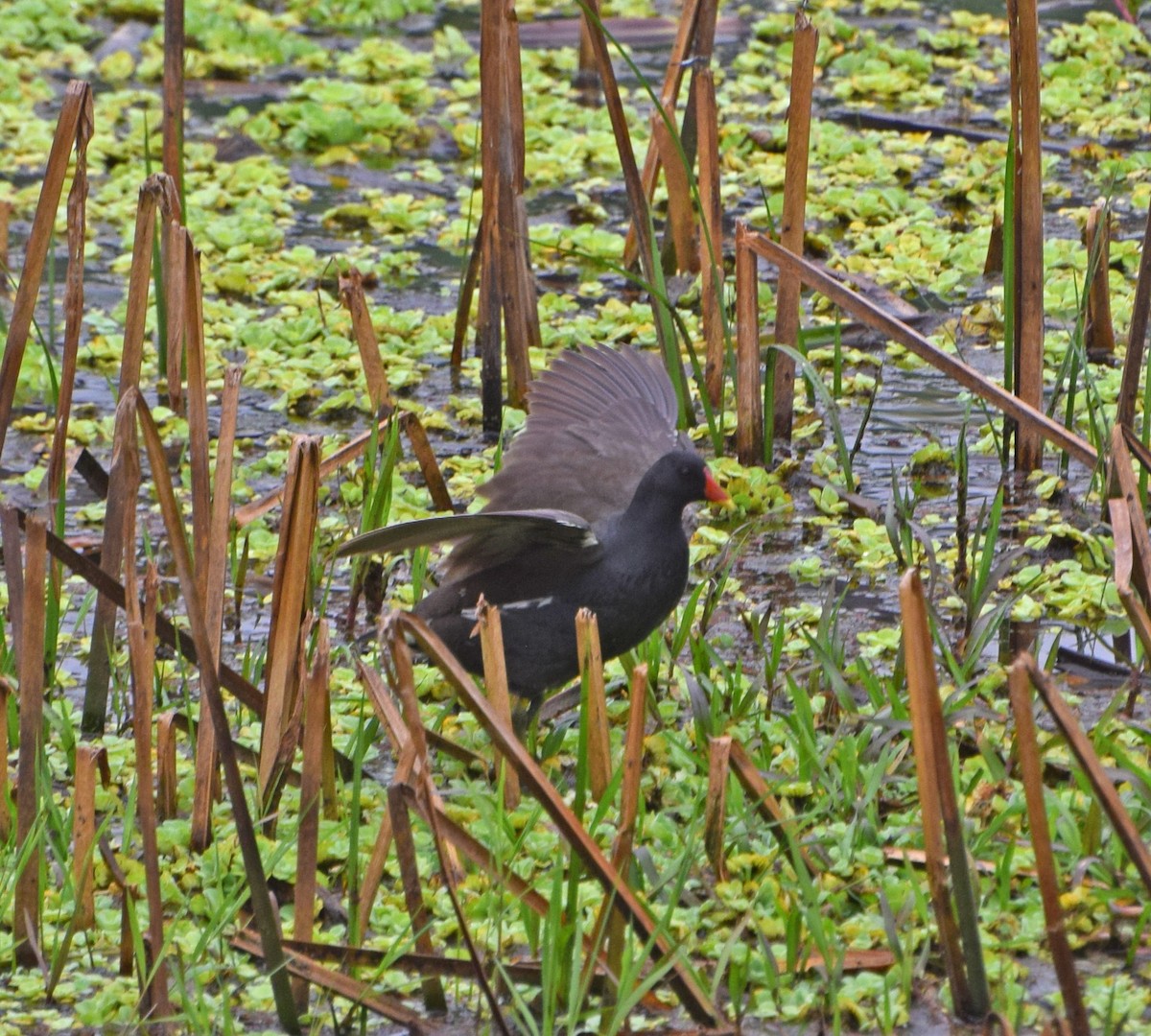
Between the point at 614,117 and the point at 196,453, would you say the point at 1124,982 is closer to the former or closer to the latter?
the point at 196,453

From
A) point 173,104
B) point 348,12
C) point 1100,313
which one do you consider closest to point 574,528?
point 173,104

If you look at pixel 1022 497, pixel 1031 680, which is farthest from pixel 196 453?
pixel 1022 497

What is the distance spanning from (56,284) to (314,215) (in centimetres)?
103

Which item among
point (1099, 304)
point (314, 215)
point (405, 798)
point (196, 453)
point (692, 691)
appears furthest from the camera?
point (314, 215)

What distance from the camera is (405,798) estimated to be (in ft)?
7.82

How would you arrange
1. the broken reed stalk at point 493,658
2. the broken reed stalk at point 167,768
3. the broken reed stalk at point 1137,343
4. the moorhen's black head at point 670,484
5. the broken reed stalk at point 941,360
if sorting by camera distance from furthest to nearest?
1. the broken reed stalk at point 1137,343
2. the moorhen's black head at point 670,484
3. the broken reed stalk at point 941,360
4. the broken reed stalk at point 167,768
5. the broken reed stalk at point 493,658

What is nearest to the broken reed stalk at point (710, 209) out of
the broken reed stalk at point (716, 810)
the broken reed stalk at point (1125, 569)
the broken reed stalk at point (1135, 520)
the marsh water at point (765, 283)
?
the marsh water at point (765, 283)

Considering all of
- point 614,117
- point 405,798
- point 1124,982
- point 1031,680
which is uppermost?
point 614,117

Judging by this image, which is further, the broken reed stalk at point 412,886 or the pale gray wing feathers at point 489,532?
the pale gray wing feathers at point 489,532

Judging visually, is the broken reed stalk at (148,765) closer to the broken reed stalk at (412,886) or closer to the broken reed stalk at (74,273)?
the broken reed stalk at (412,886)

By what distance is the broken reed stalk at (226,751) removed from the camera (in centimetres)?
239

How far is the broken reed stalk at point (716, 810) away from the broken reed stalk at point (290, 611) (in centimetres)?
68

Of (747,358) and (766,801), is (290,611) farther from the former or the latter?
(747,358)

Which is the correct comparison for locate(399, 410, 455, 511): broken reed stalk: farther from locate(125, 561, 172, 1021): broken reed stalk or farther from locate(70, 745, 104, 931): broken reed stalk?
locate(70, 745, 104, 931): broken reed stalk
